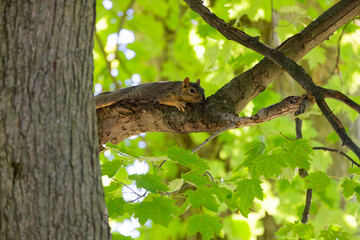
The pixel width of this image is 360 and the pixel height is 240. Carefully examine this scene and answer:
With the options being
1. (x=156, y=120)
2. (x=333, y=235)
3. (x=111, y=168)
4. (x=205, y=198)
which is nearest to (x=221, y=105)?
(x=156, y=120)

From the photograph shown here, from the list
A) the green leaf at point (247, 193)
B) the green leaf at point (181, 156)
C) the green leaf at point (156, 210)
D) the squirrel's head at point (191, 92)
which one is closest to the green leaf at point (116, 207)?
the green leaf at point (156, 210)

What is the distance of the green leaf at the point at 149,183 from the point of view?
1.89 meters

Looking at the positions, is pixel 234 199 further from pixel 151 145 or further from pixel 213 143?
pixel 151 145

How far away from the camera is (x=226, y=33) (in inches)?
95.2

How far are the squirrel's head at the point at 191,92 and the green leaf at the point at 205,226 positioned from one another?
5.22ft

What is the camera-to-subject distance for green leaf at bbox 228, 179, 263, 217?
2.29m

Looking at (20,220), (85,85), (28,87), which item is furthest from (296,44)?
(20,220)

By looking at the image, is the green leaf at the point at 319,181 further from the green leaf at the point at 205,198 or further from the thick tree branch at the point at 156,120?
the green leaf at the point at 205,198

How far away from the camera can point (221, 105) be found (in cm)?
245

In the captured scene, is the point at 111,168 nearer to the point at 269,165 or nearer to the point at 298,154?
the point at 269,165

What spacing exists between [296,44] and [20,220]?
1.85m

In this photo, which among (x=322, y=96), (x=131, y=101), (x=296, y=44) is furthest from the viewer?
(x=131, y=101)

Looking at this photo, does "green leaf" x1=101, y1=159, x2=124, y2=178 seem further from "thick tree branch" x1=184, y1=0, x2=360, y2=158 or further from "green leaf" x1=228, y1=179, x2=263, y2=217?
"thick tree branch" x1=184, y1=0, x2=360, y2=158

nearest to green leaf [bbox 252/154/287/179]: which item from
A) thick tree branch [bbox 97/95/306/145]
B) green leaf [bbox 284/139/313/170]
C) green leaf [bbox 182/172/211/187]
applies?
green leaf [bbox 284/139/313/170]
